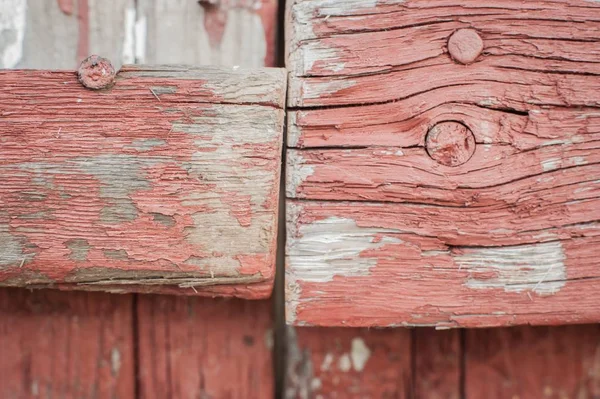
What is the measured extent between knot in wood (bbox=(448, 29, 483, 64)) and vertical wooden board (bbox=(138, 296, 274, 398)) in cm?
56

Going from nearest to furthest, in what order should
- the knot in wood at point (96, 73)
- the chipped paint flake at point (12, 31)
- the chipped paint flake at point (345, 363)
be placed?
the knot in wood at point (96, 73)
the chipped paint flake at point (12, 31)
the chipped paint flake at point (345, 363)

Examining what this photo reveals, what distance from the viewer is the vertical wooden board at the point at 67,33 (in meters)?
0.79

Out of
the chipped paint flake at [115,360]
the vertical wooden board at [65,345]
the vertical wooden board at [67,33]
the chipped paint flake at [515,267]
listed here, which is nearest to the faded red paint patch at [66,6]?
the vertical wooden board at [67,33]

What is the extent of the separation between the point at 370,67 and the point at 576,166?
365 millimetres

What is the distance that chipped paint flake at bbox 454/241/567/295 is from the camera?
2.40 feet

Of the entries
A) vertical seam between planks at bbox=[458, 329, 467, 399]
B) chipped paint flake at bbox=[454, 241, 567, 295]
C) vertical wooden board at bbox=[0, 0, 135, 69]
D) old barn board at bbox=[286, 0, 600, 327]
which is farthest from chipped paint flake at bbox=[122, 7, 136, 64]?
vertical seam between planks at bbox=[458, 329, 467, 399]

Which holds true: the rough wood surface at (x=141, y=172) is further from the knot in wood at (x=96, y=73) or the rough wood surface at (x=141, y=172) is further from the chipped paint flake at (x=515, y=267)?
the chipped paint flake at (x=515, y=267)

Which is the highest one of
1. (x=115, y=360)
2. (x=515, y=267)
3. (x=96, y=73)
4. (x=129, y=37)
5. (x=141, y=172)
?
(x=129, y=37)

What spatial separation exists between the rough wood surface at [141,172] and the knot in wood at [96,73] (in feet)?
0.05

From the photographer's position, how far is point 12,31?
789 mm

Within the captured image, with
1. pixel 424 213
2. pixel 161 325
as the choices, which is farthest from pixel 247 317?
pixel 424 213

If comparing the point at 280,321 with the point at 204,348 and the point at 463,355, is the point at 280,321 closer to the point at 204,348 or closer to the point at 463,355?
the point at 204,348

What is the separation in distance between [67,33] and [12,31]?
0.09 m

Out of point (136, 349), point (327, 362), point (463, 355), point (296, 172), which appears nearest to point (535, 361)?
point (463, 355)
